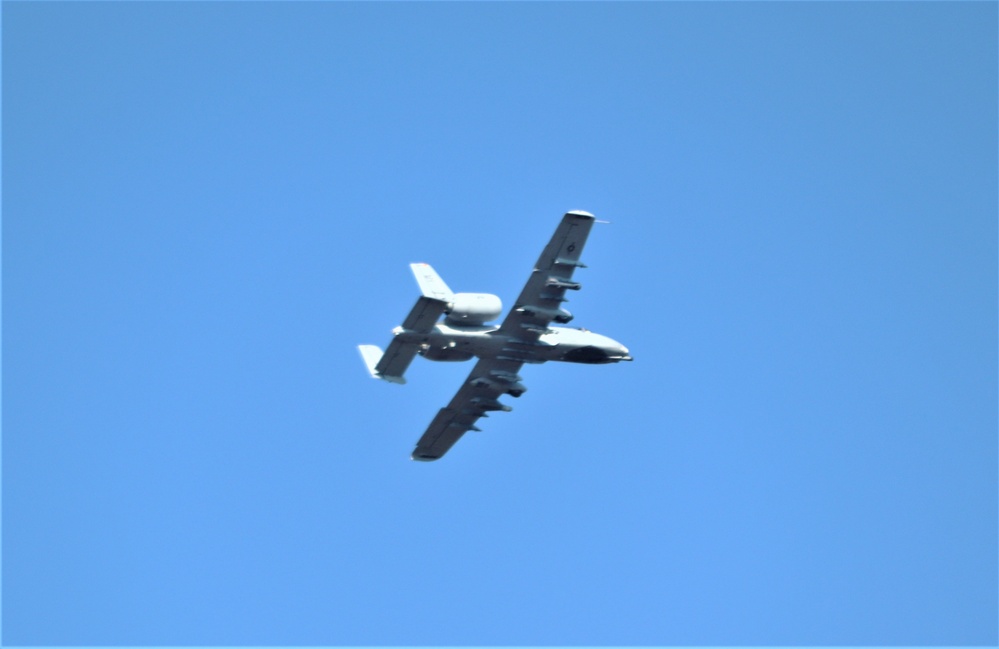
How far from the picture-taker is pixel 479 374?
78.8 metres

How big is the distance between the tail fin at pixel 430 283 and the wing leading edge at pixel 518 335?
400 centimetres

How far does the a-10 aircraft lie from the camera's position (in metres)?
72.1

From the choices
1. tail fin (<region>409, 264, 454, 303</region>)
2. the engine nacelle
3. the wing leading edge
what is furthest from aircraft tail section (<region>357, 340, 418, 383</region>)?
the wing leading edge

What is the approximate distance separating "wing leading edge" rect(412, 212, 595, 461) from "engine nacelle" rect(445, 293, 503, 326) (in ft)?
3.98

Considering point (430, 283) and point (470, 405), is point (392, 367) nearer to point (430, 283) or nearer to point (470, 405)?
point (430, 283)

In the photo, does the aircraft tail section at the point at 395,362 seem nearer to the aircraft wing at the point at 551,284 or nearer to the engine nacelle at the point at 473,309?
the engine nacelle at the point at 473,309

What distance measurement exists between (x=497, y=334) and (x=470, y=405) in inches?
264

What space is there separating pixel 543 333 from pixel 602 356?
14.1 ft

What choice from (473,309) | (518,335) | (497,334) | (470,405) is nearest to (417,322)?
(473,309)

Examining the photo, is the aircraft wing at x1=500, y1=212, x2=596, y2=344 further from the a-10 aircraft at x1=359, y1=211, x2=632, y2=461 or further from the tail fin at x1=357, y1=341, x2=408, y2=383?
the tail fin at x1=357, y1=341, x2=408, y2=383

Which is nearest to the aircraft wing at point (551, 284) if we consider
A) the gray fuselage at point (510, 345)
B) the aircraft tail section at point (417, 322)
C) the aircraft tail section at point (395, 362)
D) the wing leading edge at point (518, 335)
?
the wing leading edge at point (518, 335)

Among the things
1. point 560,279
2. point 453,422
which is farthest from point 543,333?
point 453,422

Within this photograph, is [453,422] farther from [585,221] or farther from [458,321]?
[585,221]

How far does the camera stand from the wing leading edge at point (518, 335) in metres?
72.5
